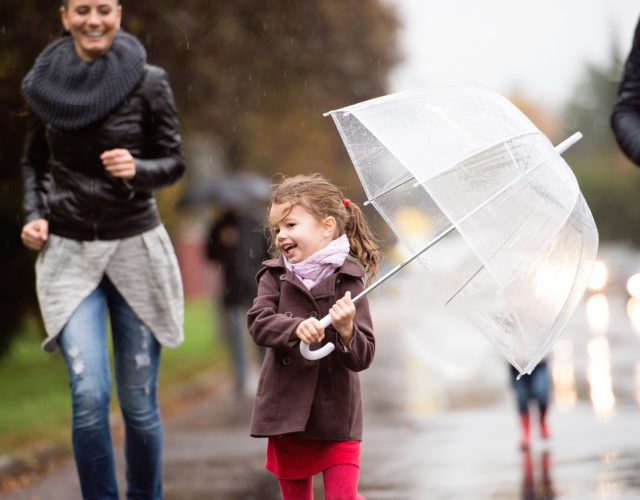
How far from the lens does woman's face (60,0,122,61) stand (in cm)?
542

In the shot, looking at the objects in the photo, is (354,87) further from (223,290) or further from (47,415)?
(47,415)

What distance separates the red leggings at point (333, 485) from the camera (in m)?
4.38

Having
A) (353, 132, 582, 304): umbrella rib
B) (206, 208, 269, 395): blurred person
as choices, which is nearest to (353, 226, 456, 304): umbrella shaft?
(353, 132, 582, 304): umbrella rib

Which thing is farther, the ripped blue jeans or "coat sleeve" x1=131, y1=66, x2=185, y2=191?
"coat sleeve" x1=131, y1=66, x2=185, y2=191

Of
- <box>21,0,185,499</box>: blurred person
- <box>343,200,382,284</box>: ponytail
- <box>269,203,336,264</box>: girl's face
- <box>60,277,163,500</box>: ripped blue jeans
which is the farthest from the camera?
<box>21,0,185,499</box>: blurred person

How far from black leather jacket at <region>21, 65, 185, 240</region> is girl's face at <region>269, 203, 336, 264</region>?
109cm

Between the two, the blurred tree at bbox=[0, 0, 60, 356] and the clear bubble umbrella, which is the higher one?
the blurred tree at bbox=[0, 0, 60, 356]

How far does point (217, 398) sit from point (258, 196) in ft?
10.2

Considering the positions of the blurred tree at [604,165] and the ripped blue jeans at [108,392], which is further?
the blurred tree at [604,165]

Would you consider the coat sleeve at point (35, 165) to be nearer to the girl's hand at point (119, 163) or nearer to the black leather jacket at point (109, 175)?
the black leather jacket at point (109, 175)

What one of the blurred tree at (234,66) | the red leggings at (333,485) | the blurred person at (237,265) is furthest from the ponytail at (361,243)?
the blurred person at (237,265)

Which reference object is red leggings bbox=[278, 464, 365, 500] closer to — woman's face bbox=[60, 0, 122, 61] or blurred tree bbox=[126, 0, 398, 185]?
woman's face bbox=[60, 0, 122, 61]

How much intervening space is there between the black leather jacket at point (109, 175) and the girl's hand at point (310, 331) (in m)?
1.50

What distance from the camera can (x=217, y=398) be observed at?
13883 millimetres
